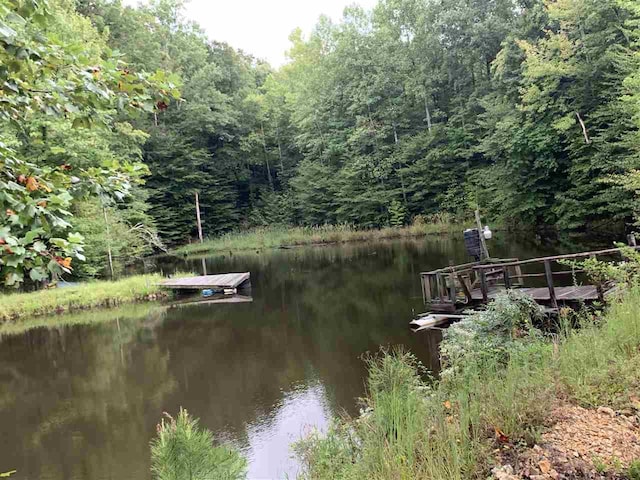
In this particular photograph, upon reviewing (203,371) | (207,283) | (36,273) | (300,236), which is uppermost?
(300,236)

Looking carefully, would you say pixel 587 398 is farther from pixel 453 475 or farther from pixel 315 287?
pixel 315 287

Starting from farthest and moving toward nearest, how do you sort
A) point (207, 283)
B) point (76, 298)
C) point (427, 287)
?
1. point (207, 283)
2. point (76, 298)
3. point (427, 287)

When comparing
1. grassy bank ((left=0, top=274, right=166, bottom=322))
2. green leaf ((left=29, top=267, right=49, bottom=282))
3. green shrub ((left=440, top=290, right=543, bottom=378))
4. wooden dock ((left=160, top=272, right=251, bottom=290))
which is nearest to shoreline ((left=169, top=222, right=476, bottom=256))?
wooden dock ((left=160, top=272, right=251, bottom=290))

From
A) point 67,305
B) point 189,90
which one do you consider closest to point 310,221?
point 189,90

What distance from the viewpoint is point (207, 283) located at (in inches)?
627

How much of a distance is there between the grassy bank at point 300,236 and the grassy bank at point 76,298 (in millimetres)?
15751

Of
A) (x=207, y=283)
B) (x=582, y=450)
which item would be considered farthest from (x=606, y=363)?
(x=207, y=283)

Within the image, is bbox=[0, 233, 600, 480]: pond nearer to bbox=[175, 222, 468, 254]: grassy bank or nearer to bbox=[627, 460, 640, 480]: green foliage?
bbox=[627, 460, 640, 480]: green foliage

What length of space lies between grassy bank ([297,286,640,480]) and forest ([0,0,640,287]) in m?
2.09

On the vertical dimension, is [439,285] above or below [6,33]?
below

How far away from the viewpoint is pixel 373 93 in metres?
30.9

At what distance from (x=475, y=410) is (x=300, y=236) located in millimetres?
29534

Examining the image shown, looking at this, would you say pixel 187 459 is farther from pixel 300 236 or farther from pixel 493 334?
pixel 300 236

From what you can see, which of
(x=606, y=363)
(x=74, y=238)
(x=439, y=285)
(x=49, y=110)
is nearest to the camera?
(x=74, y=238)
